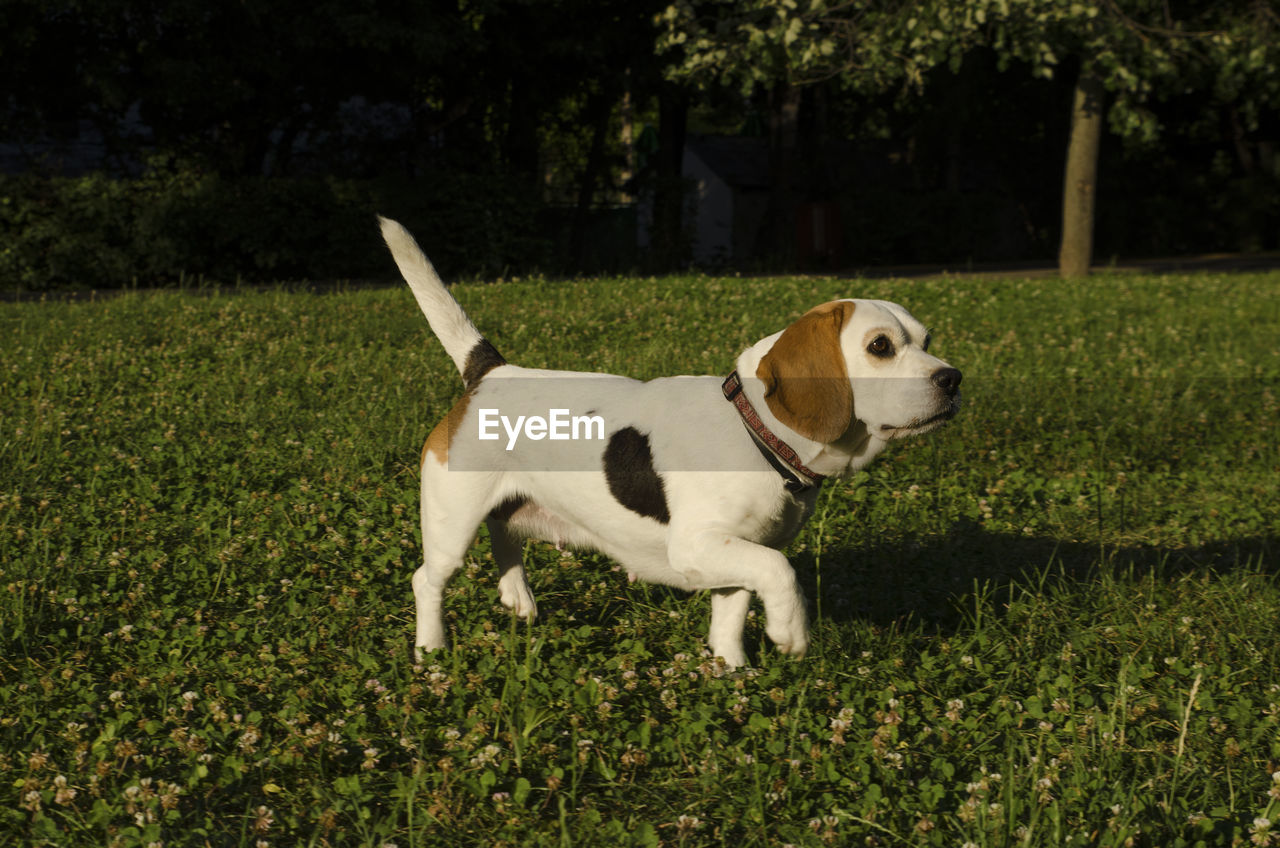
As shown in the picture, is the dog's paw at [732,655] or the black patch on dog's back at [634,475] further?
the dog's paw at [732,655]

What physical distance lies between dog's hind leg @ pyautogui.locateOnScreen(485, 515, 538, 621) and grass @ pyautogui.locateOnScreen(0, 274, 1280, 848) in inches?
4.4

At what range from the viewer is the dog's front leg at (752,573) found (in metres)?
3.81

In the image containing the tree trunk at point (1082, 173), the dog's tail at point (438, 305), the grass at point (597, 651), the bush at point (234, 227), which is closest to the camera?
the grass at point (597, 651)

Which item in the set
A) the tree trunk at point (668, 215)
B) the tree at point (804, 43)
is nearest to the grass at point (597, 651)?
the tree at point (804, 43)

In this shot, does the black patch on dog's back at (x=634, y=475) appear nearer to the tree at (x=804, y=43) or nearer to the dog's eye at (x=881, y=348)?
the dog's eye at (x=881, y=348)

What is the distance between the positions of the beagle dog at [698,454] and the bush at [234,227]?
13.5 m

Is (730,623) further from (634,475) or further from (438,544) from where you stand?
(438,544)

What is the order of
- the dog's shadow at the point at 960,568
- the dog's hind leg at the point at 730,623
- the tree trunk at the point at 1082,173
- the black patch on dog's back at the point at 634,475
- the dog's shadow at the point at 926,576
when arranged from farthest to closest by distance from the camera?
the tree trunk at the point at 1082,173 < the dog's shadow at the point at 960,568 < the dog's shadow at the point at 926,576 < the dog's hind leg at the point at 730,623 < the black patch on dog's back at the point at 634,475

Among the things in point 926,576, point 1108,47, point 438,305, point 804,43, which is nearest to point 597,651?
point 438,305

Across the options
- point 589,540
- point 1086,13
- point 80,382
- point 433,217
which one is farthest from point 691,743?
point 433,217

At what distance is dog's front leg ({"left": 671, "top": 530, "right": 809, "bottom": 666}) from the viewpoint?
3814mm

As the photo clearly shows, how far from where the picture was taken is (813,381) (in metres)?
3.84

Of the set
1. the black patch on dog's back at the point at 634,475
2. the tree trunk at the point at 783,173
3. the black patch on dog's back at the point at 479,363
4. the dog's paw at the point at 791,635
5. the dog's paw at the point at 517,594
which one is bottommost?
the dog's paw at the point at 517,594

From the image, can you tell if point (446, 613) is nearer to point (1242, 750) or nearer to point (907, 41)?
point (1242, 750)
